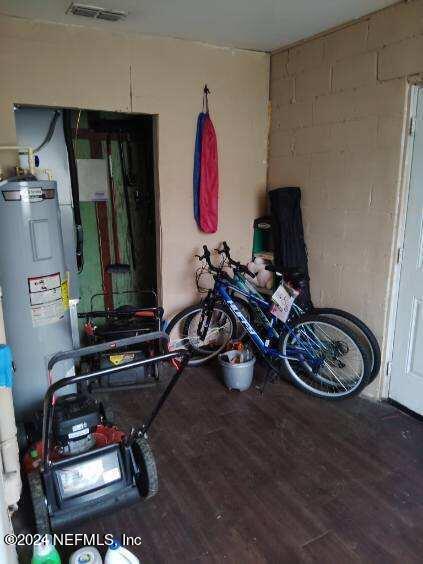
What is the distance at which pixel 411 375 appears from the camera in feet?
9.15

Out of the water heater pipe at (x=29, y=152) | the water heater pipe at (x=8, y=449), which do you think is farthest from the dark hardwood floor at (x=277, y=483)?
the water heater pipe at (x=29, y=152)

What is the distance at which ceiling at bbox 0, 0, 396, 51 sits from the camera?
246cm

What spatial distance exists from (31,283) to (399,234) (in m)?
2.23

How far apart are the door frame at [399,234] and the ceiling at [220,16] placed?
615 millimetres

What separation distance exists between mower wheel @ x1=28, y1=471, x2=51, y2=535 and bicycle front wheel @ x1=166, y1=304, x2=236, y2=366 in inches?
70.4

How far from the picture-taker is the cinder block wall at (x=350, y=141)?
2604 mm

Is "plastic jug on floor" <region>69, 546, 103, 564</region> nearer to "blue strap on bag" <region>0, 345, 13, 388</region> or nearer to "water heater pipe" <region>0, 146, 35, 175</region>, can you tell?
"blue strap on bag" <region>0, 345, 13, 388</region>

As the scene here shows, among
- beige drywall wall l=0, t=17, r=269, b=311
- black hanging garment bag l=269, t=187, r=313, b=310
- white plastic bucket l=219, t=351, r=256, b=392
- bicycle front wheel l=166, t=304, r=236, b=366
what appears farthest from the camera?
bicycle front wheel l=166, t=304, r=236, b=366

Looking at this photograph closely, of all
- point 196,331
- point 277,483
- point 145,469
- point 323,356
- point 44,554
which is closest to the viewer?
point 44,554

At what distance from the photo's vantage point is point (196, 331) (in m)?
3.63

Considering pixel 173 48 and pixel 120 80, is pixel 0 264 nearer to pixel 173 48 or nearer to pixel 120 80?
pixel 120 80

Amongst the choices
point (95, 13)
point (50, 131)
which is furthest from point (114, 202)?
point (95, 13)

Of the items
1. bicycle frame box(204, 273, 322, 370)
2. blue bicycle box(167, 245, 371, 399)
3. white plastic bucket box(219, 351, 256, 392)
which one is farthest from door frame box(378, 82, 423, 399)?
white plastic bucket box(219, 351, 256, 392)

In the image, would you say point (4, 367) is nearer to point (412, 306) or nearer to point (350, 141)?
point (412, 306)
